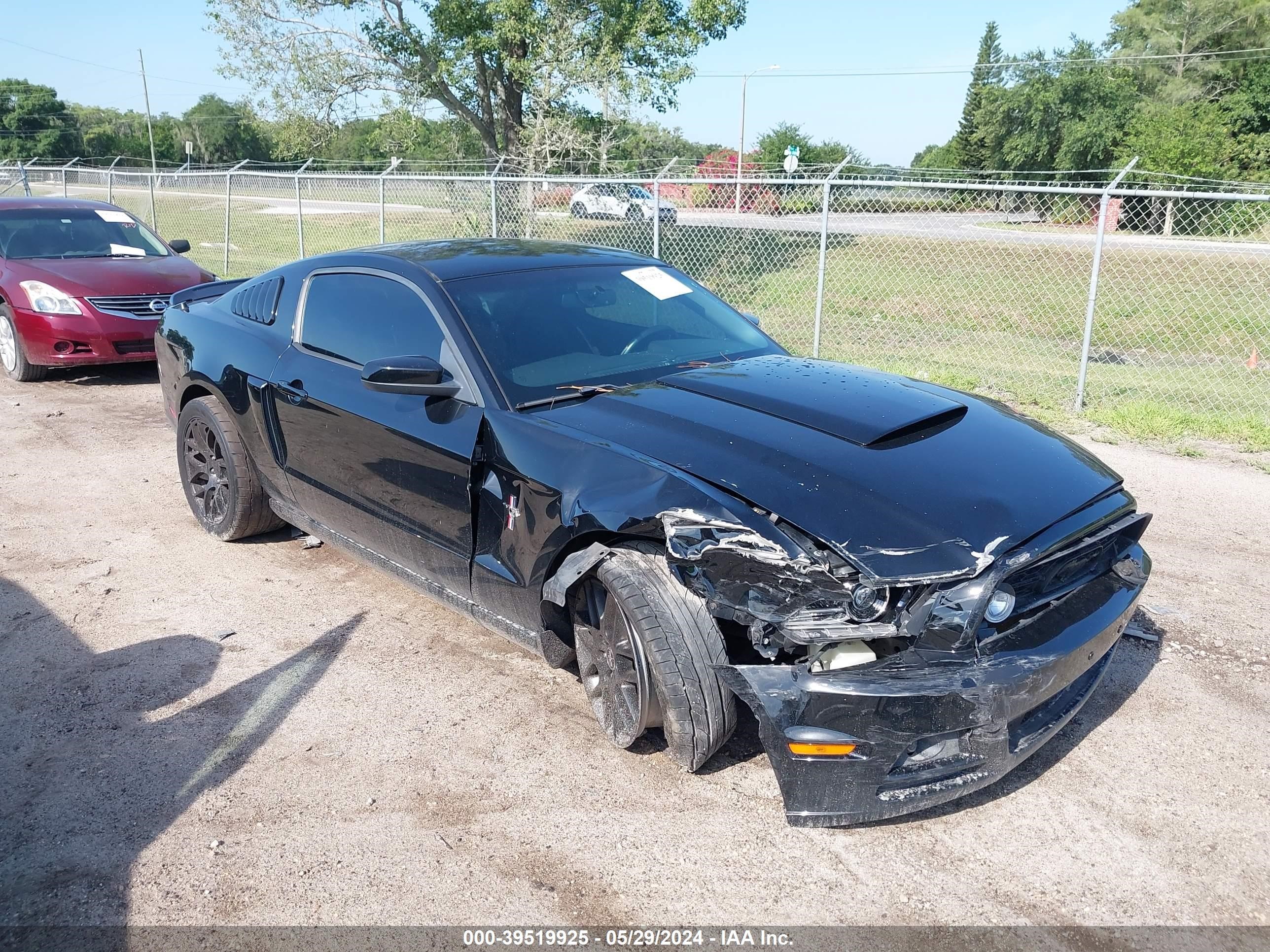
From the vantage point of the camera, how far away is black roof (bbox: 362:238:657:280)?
4207 millimetres

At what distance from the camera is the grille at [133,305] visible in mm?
8781

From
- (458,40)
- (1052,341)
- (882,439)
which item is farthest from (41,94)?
(882,439)

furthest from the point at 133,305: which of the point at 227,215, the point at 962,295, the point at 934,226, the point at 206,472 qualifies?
the point at 962,295

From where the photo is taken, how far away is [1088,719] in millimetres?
3584

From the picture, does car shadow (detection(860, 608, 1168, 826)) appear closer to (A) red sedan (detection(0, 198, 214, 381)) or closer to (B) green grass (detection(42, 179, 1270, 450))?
(B) green grass (detection(42, 179, 1270, 450))

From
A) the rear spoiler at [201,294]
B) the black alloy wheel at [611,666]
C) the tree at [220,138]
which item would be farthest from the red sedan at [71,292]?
the tree at [220,138]

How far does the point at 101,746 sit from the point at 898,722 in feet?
8.73

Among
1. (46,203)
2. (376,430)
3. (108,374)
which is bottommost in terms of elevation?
(108,374)

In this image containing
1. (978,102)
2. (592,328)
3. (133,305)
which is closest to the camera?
(592,328)

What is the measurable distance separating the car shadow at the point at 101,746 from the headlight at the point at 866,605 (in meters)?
2.06

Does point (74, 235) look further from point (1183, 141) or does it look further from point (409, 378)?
point (1183, 141)

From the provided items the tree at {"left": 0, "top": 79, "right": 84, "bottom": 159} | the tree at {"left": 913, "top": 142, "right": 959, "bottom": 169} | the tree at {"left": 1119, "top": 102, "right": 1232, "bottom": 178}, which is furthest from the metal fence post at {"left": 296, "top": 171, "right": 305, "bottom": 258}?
the tree at {"left": 0, "top": 79, "right": 84, "bottom": 159}

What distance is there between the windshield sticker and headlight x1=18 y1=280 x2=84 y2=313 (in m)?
6.39

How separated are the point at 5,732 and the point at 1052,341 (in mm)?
12332
